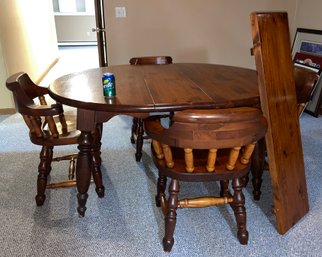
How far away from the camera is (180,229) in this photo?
1.69 meters

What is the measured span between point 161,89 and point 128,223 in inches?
30.6

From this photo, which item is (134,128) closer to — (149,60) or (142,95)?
(149,60)

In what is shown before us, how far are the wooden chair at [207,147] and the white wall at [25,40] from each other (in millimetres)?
2751

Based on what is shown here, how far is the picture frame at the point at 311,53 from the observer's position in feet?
11.3

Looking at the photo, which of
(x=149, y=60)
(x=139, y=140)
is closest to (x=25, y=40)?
(x=149, y=60)

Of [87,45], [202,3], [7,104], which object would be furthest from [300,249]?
[87,45]

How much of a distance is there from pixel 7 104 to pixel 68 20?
5.88 metres

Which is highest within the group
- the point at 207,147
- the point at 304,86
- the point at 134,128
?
the point at 304,86

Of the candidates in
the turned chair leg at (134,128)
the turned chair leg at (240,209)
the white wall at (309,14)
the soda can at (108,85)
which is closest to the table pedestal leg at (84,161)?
the soda can at (108,85)

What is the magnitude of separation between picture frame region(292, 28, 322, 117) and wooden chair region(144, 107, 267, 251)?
2.32 meters

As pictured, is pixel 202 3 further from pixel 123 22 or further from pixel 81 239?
pixel 81 239

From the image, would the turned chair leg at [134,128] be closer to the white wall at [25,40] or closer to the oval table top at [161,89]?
the oval table top at [161,89]

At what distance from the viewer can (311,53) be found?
3.54 metres

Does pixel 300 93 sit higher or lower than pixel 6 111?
higher
